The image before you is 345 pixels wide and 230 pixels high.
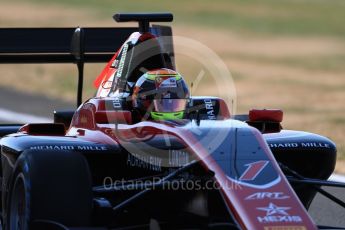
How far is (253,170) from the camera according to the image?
22.2 feet

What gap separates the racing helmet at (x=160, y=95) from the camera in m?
7.97

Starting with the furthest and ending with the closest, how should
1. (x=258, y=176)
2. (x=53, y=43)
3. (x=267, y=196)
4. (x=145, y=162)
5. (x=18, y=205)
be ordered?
(x=53, y=43)
(x=145, y=162)
(x=18, y=205)
(x=258, y=176)
(x=267, y=196)

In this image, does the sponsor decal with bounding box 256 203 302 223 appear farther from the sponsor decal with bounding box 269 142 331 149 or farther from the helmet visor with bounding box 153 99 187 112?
the helmet visor with bounding box 153 99 187 112

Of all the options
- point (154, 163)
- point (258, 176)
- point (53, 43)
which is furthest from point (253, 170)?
point (53, 43)

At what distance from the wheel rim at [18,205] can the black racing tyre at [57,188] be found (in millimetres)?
172

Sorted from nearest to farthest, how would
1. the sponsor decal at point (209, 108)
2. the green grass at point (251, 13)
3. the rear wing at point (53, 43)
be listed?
the sponsor decal at point (209, 108), the rear wing at point (53, 43), the green grass at point (251, 13)

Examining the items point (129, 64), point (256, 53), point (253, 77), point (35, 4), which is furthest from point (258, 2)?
point (129, 64)

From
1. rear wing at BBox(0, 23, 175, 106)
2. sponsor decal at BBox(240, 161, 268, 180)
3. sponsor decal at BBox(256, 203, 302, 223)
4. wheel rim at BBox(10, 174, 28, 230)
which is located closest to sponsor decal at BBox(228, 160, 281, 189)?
sponsor decal at BBox(240, 161, 268, 180)

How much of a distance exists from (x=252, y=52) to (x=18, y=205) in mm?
21286

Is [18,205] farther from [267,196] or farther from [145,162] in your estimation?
[267,196]

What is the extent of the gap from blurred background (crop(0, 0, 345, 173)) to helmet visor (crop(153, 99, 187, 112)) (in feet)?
14.6

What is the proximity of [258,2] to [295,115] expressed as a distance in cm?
2131

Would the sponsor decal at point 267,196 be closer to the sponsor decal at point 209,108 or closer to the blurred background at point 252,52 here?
the sponsor decal at point 209,108

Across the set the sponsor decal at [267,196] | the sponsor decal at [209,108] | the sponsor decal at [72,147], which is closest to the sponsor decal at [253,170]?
the sponsor decal at [267,196]
